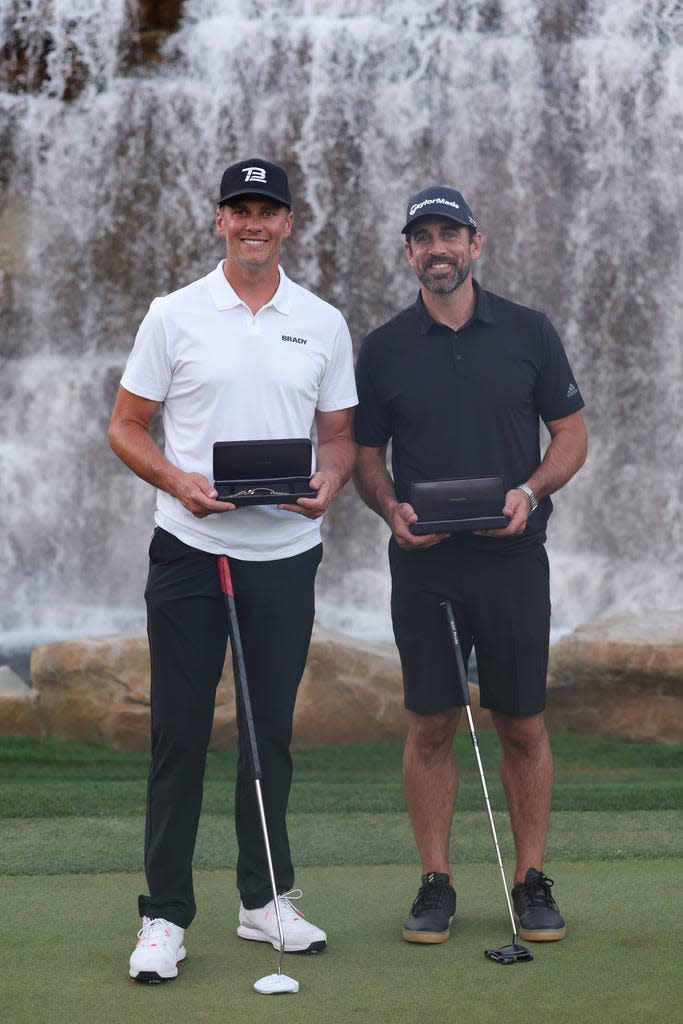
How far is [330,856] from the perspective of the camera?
461 centimetres

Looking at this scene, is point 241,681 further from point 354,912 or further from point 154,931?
point 354,912

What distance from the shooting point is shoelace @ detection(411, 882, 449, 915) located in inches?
143

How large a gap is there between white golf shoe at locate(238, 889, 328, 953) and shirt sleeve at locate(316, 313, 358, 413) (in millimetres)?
1256

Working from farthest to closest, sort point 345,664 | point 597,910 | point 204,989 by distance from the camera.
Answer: point 345,664
point 597,910
point 204,989

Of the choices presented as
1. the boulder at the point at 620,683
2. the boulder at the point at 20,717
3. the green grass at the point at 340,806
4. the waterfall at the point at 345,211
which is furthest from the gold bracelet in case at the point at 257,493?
the waterfall at the point at 345,211

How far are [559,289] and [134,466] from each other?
9.27 meters

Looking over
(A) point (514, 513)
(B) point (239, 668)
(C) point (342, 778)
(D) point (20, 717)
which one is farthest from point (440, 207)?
(D) point (20, 717)

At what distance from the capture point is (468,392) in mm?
3781

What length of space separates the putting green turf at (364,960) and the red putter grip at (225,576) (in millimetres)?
881

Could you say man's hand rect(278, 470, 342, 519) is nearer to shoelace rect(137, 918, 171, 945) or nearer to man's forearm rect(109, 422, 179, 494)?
man's forearm rect(109, 422, 179, 494)

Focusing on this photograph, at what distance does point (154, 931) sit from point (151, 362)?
135 centimetres

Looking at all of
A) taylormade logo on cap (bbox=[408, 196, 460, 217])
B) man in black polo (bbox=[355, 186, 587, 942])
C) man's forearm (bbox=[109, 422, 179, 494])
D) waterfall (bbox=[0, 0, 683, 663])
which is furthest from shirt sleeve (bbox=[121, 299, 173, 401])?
waterfall (bbox=[0, 0, 683, 663])

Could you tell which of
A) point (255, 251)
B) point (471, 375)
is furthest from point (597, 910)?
point (255, 251)

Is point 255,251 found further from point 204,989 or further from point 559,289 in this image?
point 559,289
